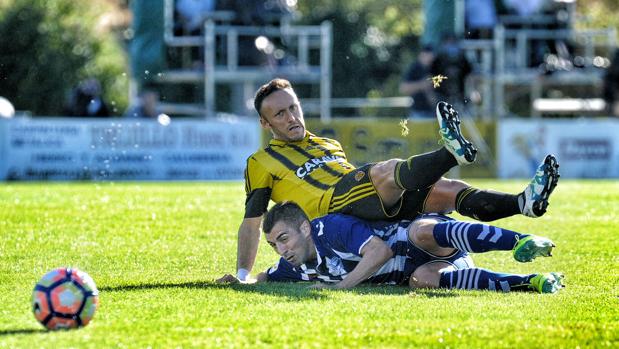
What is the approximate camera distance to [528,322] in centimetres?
684

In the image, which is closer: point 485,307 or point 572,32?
point 485,307

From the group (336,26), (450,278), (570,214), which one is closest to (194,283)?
(450,278)

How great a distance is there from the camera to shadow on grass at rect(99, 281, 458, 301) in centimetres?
803

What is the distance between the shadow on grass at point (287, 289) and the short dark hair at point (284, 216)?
0.40 m

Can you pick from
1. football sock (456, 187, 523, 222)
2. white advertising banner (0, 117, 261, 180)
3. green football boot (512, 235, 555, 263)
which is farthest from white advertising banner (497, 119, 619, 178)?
green football boot (512, 235, 555, 263)

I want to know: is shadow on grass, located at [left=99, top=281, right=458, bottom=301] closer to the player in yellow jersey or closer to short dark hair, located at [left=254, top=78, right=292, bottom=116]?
the player in yellow jersey

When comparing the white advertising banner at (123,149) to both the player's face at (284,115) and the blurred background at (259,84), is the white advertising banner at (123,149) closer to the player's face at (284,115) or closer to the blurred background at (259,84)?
the blurred background at (259,84)

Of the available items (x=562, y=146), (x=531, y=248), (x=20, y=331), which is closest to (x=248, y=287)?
(x=531, y=248)

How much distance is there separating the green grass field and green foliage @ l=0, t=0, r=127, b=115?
2068cm

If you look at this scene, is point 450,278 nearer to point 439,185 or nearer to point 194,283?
point 439,185

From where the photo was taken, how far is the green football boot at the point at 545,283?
8164 millimetres

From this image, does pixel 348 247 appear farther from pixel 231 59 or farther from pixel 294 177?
pixel 231 59

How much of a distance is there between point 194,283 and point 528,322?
2.78m

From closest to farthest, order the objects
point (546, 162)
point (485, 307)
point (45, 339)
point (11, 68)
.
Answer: point (45, 339) → point (485, 307) → point (546, 162) → point (11, 68)
